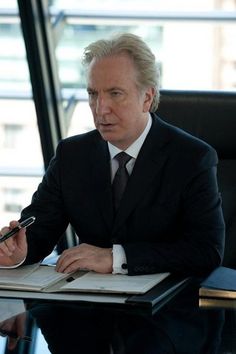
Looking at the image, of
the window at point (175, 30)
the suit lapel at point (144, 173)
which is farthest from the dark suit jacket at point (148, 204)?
the window at point (175, 30)

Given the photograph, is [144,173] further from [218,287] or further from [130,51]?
[218,287]

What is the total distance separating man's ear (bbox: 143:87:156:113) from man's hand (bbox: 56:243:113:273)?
A: 0.49 meters

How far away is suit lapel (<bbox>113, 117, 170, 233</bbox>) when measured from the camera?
8.27 feet

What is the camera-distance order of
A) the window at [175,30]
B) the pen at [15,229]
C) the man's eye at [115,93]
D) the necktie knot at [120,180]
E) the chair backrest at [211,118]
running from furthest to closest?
1. the window at [175,30]
2. the chair backrest at [211,118]
3. the necktie knot at [120,180]
4. the man's eye at [115,93]
5. the pen at [15,229]

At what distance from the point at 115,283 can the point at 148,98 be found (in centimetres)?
66

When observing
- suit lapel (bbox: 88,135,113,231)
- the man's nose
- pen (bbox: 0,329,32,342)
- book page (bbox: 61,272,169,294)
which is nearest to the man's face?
the man's nose

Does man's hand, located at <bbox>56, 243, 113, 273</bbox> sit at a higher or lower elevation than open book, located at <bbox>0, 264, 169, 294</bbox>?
higher

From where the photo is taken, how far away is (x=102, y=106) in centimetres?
244

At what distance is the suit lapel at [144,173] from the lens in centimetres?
252

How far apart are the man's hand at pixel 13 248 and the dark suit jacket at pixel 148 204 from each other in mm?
78

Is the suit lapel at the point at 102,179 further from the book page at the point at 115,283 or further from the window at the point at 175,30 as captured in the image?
the window at the point at 175,30

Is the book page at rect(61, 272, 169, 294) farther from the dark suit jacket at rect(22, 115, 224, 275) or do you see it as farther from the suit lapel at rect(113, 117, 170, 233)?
the suit lapel at rect(113, 117, 170, 233)

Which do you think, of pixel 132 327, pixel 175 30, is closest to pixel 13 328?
pixel 132 327

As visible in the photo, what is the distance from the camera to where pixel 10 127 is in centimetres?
496
